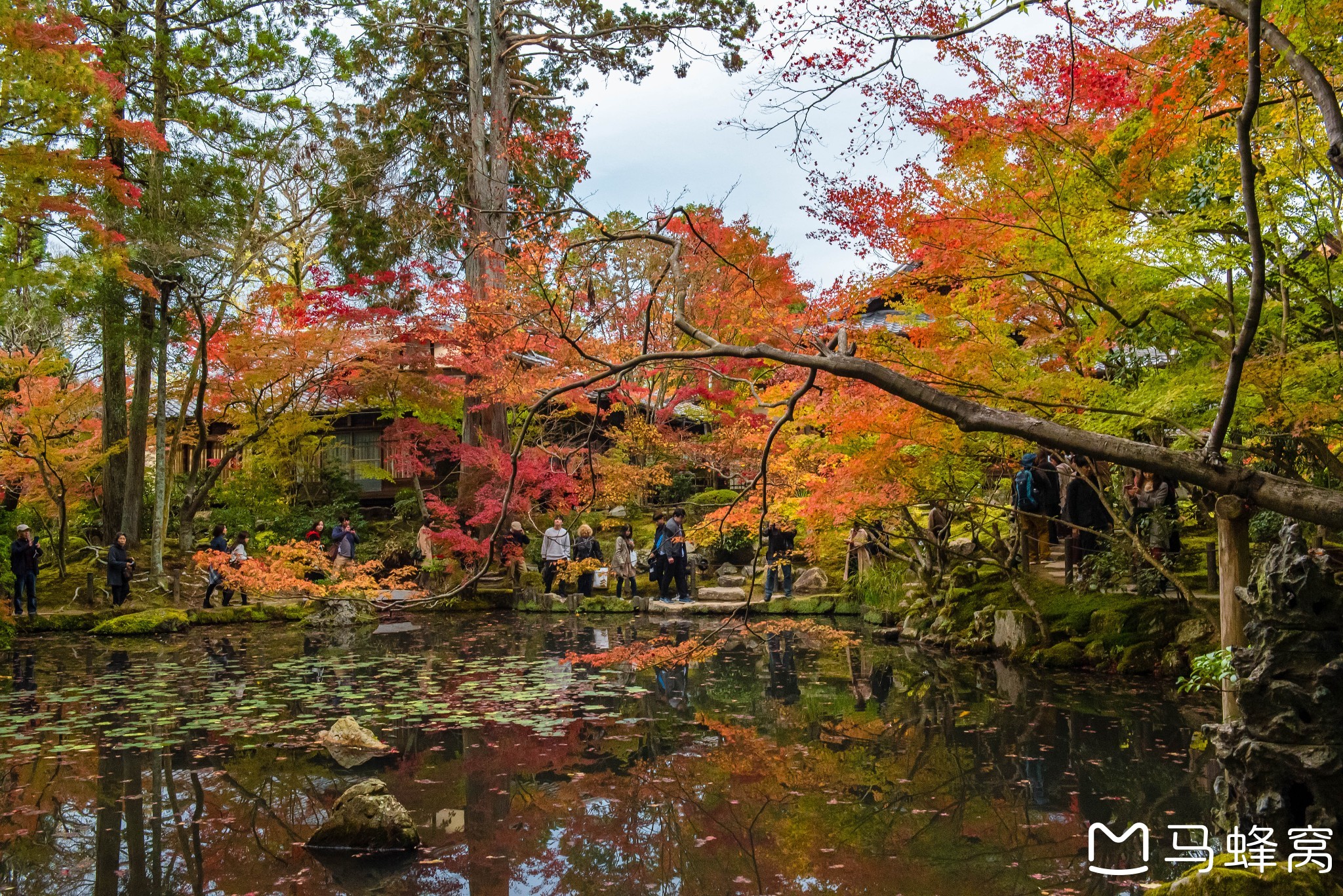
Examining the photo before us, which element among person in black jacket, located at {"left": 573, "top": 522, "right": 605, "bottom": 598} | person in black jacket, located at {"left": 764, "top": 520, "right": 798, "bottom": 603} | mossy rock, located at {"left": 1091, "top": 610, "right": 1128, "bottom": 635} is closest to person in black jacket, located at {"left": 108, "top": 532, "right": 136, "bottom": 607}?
person in black jacket, located at {"left": 573, "top": 522, "right": 605, "bottom": 598}

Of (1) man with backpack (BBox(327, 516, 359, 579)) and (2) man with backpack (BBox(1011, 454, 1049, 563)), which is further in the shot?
(1) man with backpack (BBox(327, 516, 359, 579))

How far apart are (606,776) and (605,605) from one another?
10238mm

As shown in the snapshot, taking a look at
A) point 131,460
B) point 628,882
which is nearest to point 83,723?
point 628,882

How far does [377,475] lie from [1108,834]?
19.3 m

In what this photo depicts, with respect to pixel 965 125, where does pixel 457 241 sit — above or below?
above

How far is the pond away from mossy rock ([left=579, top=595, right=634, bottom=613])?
18.4ft

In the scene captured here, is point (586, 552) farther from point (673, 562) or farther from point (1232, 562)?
point (1232, 562)

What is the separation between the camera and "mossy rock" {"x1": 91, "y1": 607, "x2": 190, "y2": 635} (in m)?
13.7

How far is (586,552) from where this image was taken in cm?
1709

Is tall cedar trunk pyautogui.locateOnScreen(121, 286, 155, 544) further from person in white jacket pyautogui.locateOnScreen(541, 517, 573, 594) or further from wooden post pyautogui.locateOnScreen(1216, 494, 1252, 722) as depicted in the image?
wooden post pyautogui.locateOnScreen(1216, 494, 1252, 722)

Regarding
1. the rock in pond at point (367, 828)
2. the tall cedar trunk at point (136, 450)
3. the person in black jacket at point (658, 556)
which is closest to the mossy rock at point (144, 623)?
the tall cedar trunk at point (136, 450)

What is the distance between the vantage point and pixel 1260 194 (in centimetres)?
600

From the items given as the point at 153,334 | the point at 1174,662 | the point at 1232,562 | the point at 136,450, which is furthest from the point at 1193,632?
the point at 136,450

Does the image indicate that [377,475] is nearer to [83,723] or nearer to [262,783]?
[83,723]
